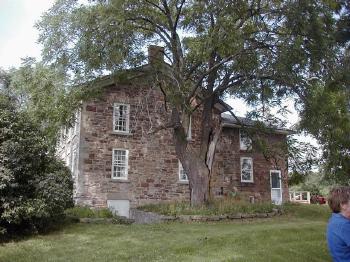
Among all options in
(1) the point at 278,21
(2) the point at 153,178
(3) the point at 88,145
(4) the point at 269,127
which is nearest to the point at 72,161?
(3) the point at 88,145

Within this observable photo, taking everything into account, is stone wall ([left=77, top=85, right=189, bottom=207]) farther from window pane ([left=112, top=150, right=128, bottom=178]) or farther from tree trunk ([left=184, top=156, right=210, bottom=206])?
tree trunk ([left=184, top=156, right=210, bottom=206])

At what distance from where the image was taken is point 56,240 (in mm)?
12031

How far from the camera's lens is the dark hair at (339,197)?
434 centimetres

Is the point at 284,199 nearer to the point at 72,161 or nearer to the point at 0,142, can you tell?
the point at 72,161

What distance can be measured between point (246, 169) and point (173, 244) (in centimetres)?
1670

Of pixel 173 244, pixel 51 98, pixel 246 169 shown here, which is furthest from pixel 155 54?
pixel 246 169

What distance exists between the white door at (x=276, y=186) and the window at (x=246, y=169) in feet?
5.84

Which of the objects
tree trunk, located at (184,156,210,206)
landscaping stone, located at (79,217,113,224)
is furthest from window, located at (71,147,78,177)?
tree trunk, located at (184,156,210,206)

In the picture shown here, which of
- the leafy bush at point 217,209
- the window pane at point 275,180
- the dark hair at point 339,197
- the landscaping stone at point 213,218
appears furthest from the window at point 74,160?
the dark hair at point 339,197

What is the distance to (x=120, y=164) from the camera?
74.1 ft

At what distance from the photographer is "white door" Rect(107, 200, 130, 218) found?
21853 mm

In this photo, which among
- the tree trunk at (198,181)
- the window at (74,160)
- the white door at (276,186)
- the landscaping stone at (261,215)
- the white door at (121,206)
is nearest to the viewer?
the landscaping stone at (261,215)

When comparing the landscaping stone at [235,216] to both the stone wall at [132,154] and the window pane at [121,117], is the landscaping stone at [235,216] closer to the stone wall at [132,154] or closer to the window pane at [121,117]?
the stone wall at [132,154]

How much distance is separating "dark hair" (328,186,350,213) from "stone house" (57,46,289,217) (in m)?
16.4
